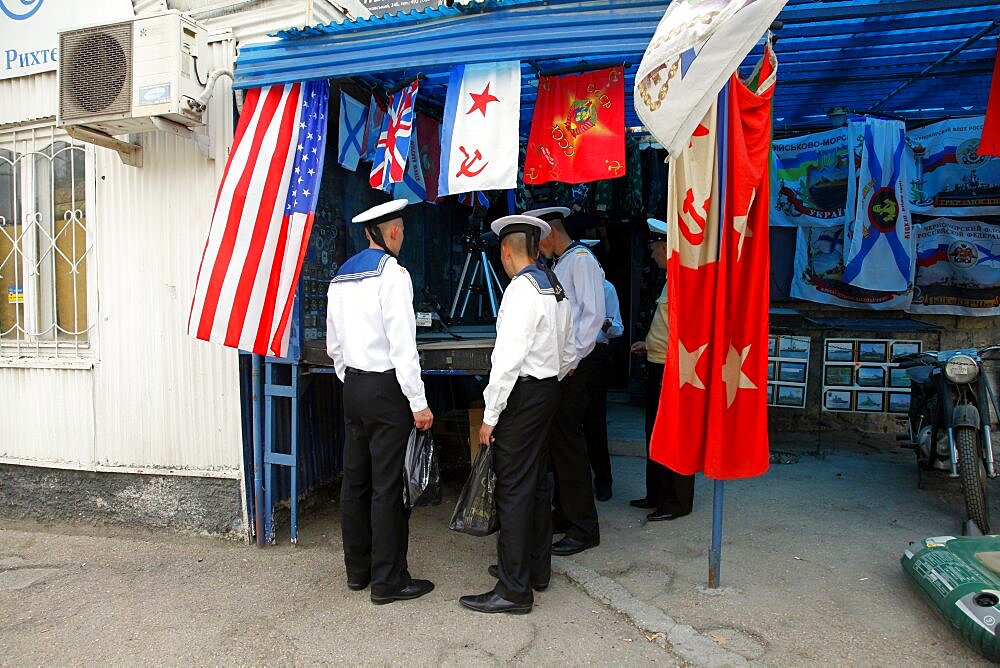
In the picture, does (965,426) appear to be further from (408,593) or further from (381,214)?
(381,214)

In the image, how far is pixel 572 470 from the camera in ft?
14.2

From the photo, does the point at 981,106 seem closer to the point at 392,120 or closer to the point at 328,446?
the point at 392,120

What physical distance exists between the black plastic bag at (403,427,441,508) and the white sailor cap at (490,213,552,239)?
3.95ft

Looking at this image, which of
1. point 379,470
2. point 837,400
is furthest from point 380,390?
point 837,400

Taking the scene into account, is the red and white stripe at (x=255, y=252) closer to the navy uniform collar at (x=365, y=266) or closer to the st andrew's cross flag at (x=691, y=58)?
the navy uniform collar at (x=365, y=266)

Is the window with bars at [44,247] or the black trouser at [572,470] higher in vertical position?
the window with bars at [44,247]

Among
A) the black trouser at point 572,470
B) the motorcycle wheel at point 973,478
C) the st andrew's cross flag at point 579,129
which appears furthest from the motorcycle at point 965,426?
the st andrew's cross flag at point 579,129

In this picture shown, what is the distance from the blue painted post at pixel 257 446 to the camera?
14.8 feet

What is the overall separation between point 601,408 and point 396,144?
250 cm

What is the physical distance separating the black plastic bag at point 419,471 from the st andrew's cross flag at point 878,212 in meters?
4.48

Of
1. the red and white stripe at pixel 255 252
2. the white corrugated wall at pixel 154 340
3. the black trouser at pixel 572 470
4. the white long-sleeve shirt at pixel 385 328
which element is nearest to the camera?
the white long-sleeve shirt at pixel 385 328

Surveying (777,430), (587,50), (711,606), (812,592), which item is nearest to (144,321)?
(587,50)

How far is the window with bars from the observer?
5.07 m

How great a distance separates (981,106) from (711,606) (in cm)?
495
